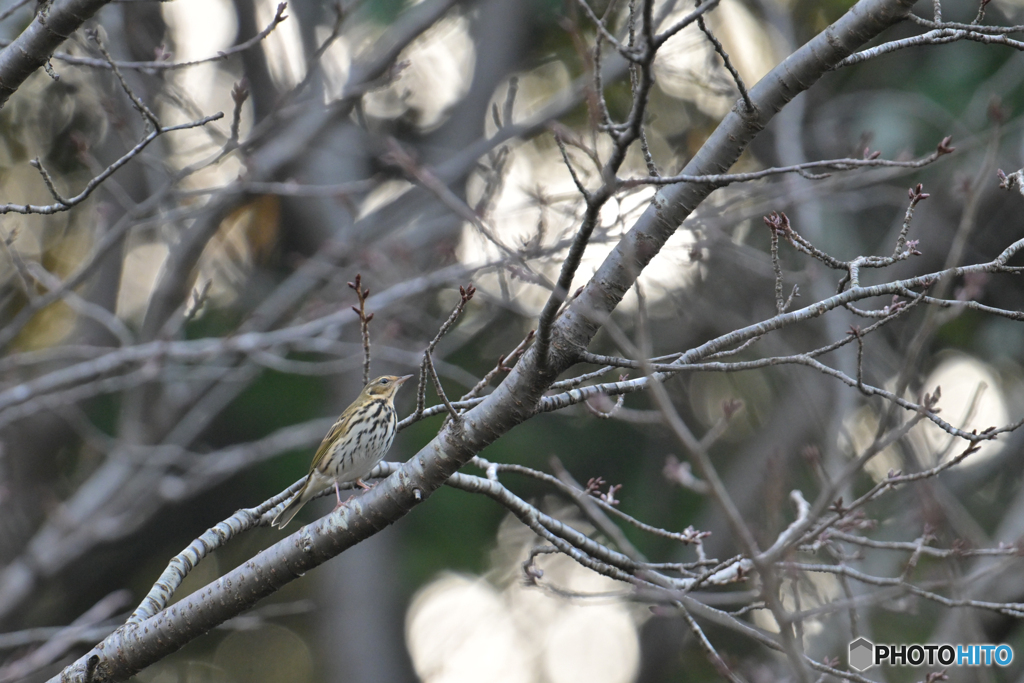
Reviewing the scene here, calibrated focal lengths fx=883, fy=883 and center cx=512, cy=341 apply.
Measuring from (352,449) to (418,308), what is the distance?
549cm

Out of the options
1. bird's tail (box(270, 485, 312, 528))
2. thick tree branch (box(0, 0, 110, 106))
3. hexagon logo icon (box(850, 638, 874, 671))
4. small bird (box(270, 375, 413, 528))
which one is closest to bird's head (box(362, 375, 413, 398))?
small bird (box(270, 375, 413, 528))

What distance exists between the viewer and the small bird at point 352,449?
572cm

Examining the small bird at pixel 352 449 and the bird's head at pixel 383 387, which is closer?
the small bird at pixel 352 449

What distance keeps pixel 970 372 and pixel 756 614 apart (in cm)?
→ 423

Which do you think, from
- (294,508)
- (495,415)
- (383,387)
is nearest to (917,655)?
(383,387)

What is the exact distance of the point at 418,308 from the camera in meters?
11.3

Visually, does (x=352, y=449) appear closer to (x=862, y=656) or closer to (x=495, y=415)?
(x=495, y=415)

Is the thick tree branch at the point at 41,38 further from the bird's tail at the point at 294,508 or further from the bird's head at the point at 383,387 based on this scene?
the bird's head at the point at 383,387

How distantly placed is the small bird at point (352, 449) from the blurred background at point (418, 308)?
2492 mm

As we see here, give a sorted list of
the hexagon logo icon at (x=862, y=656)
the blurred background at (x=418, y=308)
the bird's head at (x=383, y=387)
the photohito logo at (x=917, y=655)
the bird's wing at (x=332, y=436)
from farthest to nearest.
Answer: the blurred background at (x=418, y=308)
the bird's head at (x=383, y=387)
the bird's wing at (x=332, y=436)
the photohito logo at (x=917, y=655)
the hexagon logo icon at (x=862, y=656)

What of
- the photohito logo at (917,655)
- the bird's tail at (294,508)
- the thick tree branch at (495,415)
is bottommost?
the photohito logo at (917,655)

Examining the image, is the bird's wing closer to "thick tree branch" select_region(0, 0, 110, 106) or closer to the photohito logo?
"thick tree branch" select_region(0, 0, 110, 106)

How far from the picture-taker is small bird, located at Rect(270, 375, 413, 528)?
5.72 metres

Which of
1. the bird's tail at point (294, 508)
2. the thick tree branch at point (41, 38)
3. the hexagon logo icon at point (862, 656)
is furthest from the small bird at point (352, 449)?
the hexagon logo icon at point (862, 656)
